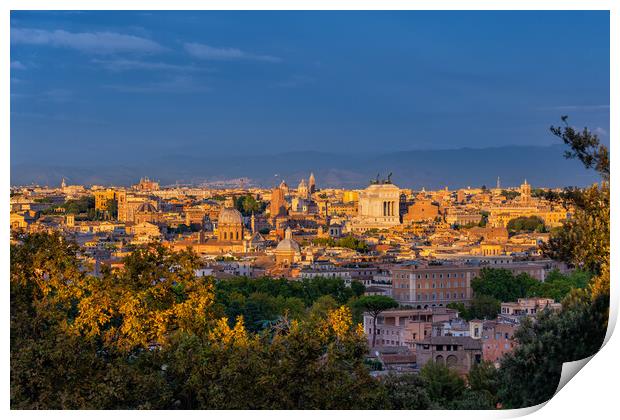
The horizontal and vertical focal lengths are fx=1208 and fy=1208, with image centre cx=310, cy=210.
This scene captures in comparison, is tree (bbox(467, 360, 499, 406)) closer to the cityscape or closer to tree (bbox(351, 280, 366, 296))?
the cityscape

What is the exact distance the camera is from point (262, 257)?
30062 millimetres

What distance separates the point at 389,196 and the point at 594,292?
1266 inches

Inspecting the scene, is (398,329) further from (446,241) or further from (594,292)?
(446,241)

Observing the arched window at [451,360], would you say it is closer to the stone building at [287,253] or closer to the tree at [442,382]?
the tree at [442,382]

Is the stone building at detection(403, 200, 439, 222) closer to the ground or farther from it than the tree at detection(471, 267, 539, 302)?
farther from it

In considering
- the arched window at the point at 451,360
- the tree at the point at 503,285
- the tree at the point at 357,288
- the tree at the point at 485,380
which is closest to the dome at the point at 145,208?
the tree at the point at 357,288

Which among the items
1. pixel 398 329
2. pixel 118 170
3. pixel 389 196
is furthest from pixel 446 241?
pixel 118 170

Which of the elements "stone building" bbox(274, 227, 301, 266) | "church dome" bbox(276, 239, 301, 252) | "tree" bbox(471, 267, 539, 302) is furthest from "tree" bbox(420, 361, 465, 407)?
"church dome" bbox(276, 239, 301, 252)

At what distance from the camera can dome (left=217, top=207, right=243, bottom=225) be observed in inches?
1464

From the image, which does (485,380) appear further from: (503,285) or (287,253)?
(287,253)

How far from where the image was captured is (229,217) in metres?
37.5

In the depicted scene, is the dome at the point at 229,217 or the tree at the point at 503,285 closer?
the tree at the point at 503,285

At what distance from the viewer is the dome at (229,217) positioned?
37.2 metres
